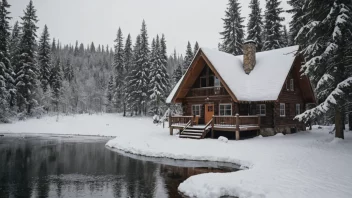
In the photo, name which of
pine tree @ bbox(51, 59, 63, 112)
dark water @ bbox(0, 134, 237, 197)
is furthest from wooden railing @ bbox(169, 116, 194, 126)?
pine tree @ bbox(51, 59, 63, 112)

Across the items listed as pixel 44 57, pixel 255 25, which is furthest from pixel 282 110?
pixel 44 57

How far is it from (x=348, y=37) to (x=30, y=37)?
4455 cm

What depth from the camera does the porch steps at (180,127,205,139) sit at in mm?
22359

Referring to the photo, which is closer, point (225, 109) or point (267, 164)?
point (267, 164)

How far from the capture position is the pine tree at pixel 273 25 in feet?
119

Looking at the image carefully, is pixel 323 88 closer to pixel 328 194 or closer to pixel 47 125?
pixel 328 194

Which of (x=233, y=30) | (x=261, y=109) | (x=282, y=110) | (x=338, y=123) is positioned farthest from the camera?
(x=233, y=30)

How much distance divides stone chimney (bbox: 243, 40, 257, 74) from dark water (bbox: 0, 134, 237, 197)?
13405 mm

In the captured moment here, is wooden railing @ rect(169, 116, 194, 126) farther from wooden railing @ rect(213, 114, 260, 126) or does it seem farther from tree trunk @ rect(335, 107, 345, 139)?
tree trunk @ rect(335, 107, 345, 139)

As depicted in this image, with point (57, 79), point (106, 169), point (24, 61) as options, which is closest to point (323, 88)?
point (106, 169)

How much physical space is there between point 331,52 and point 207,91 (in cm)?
1119

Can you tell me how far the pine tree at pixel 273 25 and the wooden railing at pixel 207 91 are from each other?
1596 centimetres

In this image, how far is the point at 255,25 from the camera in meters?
39.3

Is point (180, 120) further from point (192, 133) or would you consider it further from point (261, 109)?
point (261, 109)
